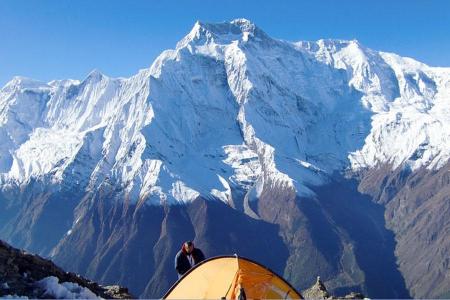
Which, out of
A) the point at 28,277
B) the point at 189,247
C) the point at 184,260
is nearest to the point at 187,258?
the point at 184,260

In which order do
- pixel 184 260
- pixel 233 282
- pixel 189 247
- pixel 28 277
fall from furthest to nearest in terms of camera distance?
pixel 184 260, pixel 189 247, pixel 28 277, pixel 233 282

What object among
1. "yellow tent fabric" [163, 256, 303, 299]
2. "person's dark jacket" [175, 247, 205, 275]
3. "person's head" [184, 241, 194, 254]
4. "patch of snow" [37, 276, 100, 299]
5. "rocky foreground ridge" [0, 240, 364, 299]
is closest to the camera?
"rocky foreground ridge" [0, 240, 364, 299]

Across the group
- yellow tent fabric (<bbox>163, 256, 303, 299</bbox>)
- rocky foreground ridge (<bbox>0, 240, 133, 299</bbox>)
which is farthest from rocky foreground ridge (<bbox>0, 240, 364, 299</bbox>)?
yellow tent fabric (<bbox>163, 256, 303, 299</bbox>)

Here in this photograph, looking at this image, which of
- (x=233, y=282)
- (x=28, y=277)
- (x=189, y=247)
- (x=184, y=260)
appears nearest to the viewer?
(x=233, y=282)

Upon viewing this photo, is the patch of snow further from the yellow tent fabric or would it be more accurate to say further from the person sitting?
the person sitting

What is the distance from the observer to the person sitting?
31.8m

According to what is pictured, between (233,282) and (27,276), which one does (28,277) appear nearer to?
(27,276)

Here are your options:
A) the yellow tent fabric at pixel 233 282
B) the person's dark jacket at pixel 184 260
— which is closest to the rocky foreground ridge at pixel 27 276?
the person's dark jacket at pixel 184 260

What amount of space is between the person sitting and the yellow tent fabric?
246 cm

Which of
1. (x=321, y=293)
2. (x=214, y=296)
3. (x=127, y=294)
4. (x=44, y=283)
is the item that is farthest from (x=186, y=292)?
(x=321, y=293)

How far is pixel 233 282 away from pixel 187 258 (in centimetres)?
525

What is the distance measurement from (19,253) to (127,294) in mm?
11280

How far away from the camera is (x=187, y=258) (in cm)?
3216

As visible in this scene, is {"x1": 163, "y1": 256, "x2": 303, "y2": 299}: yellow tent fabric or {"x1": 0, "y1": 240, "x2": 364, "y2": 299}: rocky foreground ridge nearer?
{"x1": 0, "y1": 240, "x2": 364, "y2": 299}: rocky foreground ridge
